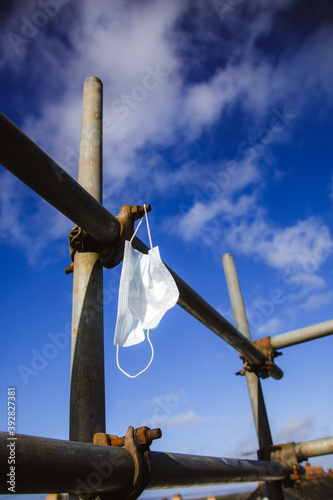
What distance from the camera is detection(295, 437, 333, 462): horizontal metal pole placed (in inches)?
188

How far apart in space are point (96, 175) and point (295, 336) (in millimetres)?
4039

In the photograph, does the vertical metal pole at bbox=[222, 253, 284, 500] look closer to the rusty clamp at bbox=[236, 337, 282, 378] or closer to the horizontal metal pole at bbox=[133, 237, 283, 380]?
the rusty clamp at bbox=[236, 337, 282, 378]

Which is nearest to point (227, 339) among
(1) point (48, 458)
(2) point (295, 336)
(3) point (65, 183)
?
(2) point (295, 336)

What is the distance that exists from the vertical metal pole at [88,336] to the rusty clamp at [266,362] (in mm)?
3947

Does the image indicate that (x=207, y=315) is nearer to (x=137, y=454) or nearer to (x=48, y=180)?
(x=137, y=454)

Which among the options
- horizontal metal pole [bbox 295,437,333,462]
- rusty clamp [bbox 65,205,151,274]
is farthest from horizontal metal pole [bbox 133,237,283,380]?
horizontal metal pole [bbox 295,437,333,462]

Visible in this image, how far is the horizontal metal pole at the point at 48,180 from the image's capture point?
5.38ft

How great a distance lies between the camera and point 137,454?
154cm

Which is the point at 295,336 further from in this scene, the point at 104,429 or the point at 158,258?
the point at 104,429

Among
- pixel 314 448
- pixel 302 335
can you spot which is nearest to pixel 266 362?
pixel 302 335

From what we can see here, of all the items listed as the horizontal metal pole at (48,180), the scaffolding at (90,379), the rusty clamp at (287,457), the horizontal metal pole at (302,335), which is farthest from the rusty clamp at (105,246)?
the rusty clamp at (287,457)

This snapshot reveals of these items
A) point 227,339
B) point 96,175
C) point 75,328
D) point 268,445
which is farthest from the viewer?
point 268,445

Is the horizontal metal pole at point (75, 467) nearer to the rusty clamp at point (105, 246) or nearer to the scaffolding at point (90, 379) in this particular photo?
the scaffolding at point (90, 379)

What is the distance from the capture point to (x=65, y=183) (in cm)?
187
